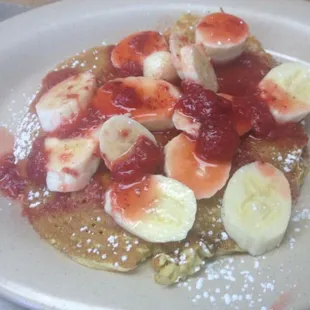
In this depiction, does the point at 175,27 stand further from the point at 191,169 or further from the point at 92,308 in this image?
the point at 92,308

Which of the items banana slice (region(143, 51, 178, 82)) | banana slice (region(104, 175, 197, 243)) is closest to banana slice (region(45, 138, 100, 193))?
banana slice (region(104, 175, 197, 243))

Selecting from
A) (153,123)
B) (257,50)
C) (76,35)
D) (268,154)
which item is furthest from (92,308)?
(76,35)

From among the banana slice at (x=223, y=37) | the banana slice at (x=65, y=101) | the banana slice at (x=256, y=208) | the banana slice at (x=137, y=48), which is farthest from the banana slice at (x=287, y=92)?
the banana slice at (x=65, y=101)

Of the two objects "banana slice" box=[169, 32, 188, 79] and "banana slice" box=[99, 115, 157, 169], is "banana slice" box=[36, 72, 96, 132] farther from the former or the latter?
"banana slice" box=[169, 32, 188, 79]

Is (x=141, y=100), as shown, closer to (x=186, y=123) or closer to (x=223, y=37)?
(x=186, y=123)

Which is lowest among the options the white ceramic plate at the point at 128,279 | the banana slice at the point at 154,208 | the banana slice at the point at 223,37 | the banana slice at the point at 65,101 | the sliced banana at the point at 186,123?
the white ceramic plate at the point at 128,279

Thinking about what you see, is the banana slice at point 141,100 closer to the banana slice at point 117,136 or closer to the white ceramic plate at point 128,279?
the banana slice at point 117,136
